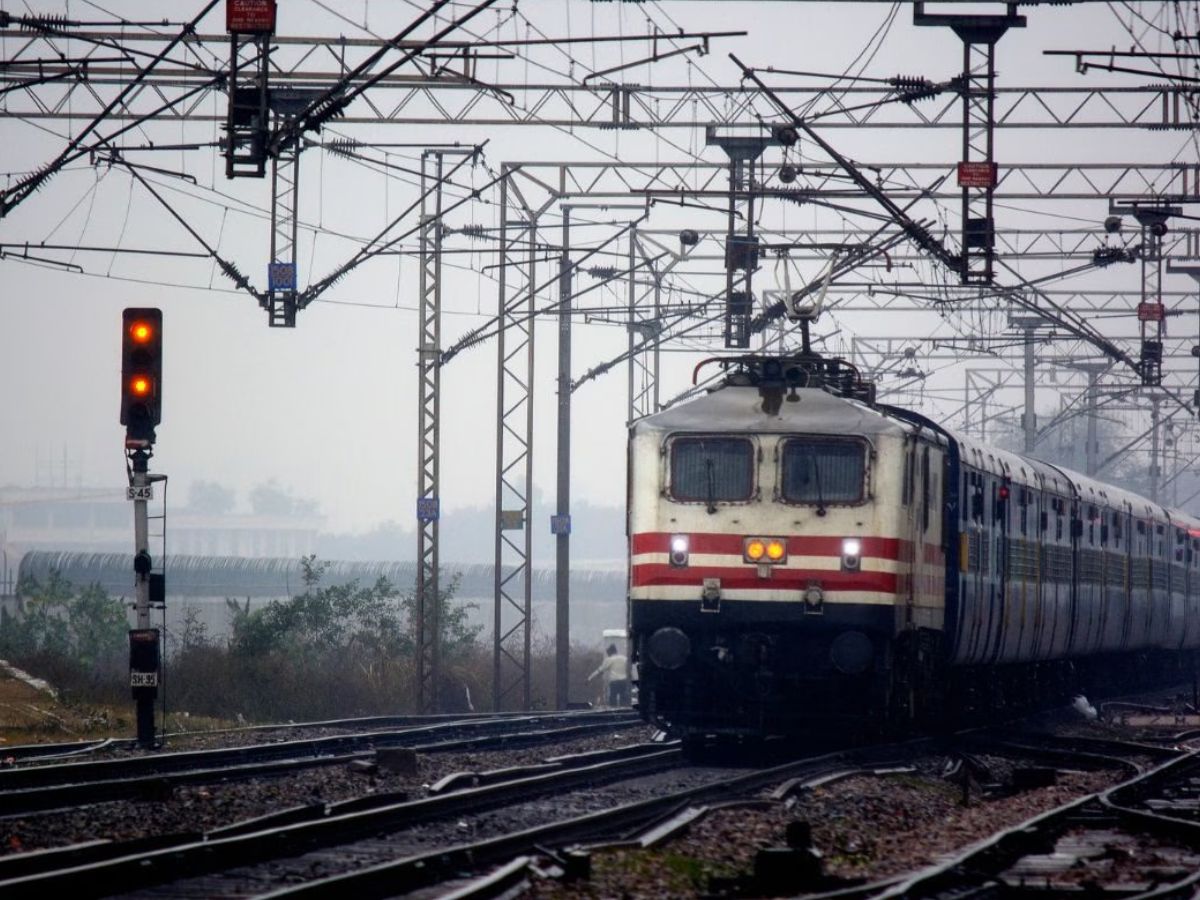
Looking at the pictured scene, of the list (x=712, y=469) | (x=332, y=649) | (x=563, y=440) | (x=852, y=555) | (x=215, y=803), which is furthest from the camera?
(x=332, y=649)

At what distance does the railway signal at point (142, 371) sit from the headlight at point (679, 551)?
533 centimetres

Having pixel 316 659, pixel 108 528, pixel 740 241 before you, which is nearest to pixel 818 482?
pixel 740 241

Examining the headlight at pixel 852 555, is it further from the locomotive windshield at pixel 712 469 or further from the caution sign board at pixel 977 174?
the caution sign board at pixel 977 174

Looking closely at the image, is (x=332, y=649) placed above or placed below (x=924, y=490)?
below

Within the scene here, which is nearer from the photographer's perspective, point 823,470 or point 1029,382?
point 823,470

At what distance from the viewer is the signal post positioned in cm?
1934

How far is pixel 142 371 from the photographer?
19.4m

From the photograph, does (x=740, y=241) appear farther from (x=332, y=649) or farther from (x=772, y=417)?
(x=332, y=649)

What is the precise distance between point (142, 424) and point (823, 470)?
6.77m

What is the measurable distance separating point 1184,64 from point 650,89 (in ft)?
26.7

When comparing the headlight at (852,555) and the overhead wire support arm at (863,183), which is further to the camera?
the overhead wire support arm at (863,183)

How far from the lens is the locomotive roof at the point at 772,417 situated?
18.2 m

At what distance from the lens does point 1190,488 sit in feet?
446

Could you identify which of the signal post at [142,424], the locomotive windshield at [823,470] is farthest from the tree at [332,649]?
the locomotive windshield at [823,470]
